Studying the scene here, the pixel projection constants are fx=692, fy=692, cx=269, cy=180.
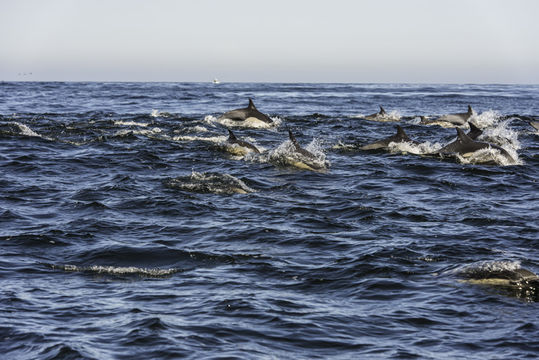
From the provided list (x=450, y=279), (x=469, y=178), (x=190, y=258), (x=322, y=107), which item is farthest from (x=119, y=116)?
(x=450, y=279)

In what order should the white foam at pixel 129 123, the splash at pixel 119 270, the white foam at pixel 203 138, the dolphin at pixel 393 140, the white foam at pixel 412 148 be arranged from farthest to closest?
the white foam at pixel 129 123, the white foam at pixel 203 138, the dolphin at pixel 393 140, the white foam at pixel 412 148, the splash at pixel 119 270

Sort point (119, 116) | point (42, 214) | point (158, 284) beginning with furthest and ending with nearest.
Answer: point (119, 116) < point (42, 214) < point (158, 284)

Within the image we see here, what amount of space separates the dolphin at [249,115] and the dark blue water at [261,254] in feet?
28.2

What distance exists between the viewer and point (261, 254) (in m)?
11.5

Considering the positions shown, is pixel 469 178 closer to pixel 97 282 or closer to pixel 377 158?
pixel 377 158

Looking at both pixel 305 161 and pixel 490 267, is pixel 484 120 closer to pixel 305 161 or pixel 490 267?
pixel 305 161

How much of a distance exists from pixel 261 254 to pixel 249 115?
21.1 meters

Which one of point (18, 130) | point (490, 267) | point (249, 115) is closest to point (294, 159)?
point (490, 267)

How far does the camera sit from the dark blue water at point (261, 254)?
7953 millimetres

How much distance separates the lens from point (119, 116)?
35938 mm

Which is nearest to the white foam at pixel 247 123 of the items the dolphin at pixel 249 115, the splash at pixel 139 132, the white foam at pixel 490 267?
the dolphin at pixel 249 115

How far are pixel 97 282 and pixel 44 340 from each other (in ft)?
7.36

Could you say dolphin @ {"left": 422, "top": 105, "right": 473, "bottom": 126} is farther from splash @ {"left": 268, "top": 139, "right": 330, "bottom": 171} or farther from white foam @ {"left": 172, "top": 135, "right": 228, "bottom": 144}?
splash @ {"left": 268, "top": 139, "right": 330, "bottom": 171}

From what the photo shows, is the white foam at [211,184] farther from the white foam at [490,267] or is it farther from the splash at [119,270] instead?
the white foam at [490,267]
